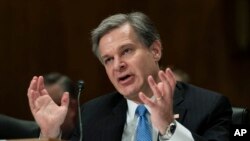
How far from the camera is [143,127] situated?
9.49ft

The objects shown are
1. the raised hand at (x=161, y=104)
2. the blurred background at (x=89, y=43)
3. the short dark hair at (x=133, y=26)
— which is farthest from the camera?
the blurred background at (x=89, y=43)

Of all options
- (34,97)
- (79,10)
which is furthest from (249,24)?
(34,97)

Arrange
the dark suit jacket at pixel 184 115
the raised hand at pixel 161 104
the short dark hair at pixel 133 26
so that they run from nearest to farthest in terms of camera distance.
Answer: the raised hand at pixel 161 104 → the dark suit jacket at pixel 184 115 → the short dark hair at pixel 133 26

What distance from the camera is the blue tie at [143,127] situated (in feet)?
9.37

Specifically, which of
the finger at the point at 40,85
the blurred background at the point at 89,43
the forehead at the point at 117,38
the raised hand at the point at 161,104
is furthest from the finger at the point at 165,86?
the blurred background at the point at 89,43

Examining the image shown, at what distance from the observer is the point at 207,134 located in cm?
283

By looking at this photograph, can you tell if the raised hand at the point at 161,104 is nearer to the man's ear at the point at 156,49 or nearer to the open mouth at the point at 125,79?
the open mouth at the point at 125,79

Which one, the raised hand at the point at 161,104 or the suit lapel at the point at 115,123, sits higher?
the raised hand at the point at 161,104

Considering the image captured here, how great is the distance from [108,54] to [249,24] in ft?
9.15

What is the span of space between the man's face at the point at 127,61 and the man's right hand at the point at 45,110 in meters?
0.28

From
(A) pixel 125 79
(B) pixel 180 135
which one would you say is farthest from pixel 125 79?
(B) pixel 180 135

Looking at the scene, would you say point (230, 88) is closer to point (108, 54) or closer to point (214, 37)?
point (214, 37)

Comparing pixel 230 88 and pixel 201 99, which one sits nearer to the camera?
pixel 201 99

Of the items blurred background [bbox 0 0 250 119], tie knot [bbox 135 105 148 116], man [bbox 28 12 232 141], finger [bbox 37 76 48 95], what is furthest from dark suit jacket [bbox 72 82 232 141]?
blurred background [bbox 0 0 250 119]
